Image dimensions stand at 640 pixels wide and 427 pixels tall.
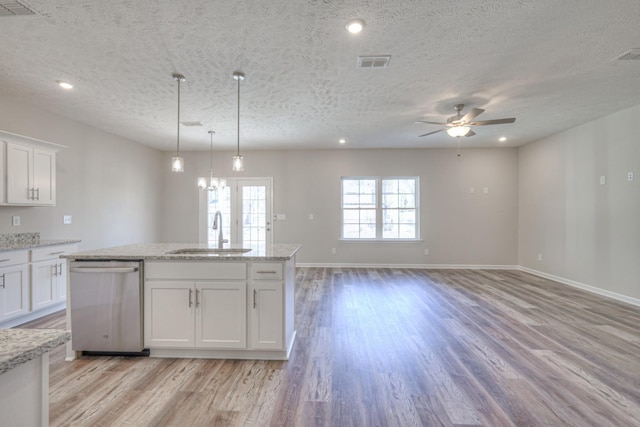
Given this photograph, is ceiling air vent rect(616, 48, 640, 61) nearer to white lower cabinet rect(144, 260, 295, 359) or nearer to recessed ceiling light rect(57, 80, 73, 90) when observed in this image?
white lower cabinet rect(144, 260, 295, 359)

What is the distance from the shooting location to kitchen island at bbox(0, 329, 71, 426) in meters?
0.76

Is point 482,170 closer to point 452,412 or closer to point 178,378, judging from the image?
point 452,412

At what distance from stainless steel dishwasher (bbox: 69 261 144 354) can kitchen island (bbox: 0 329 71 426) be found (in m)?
1.73

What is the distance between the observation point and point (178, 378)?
2264 millimetres

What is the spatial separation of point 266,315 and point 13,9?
9.59ft

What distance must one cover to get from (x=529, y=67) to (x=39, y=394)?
407 cm

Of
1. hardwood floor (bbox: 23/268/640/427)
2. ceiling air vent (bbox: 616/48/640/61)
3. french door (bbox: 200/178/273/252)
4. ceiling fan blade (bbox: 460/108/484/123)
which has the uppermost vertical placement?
ceiling air vent (bbox: 616/48/640/61)

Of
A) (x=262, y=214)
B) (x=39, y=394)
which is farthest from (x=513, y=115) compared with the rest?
(x=39, y=394)

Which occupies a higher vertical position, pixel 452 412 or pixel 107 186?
pixel 107 186

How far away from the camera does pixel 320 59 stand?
8.99 feet

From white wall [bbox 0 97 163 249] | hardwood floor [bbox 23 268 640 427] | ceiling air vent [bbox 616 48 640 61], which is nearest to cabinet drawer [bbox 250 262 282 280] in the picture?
hardwood floor [bbox 23 268 640 427]

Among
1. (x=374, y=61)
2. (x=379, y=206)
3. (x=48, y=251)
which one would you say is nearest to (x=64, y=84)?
(x=48, y=251)

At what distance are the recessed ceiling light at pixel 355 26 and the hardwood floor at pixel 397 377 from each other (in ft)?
8.96

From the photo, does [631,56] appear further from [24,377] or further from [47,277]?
[47,277]
